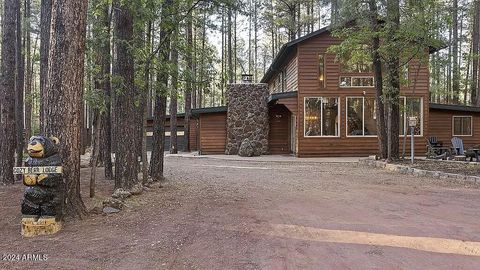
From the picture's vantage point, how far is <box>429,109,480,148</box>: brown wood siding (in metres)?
18.4

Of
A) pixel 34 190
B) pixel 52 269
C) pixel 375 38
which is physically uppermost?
pixel 375 38

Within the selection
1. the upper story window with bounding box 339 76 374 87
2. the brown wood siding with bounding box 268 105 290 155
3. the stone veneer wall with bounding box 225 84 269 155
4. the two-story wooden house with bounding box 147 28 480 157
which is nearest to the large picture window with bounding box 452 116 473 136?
the two-story wooden house with bounding box 147 28 480 157

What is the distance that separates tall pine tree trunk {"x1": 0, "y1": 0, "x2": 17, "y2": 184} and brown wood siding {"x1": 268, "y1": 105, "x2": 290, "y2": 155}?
12.7 m

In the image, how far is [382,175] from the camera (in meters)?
10.5

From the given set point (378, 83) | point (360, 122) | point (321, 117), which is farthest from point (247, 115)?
point (378, 83)

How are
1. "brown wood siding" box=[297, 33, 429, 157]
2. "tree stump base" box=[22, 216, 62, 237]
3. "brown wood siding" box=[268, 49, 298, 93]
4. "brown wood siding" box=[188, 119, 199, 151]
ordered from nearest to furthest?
"tree stump base" box=[22, 216, 62, 237], "brown wood siding" box=[297, 33, 429, 157], "brown wood siding" box=[268, 49, 298, 93], "brown wood siding" box=[188, 119, 199, 151]

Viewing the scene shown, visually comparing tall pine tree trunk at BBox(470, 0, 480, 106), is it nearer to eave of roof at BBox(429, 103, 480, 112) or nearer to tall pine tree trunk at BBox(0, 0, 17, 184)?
eave of roof at BBox(429, 103, 480, 112)

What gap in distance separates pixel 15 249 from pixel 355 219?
402 cm

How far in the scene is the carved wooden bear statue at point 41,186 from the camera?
14.8 ft

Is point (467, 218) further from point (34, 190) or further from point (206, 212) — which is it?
point (34, 190)

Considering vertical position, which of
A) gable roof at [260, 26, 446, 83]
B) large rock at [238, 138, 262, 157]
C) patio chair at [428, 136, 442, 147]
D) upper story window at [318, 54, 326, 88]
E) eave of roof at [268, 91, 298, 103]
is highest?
gable roof at [260, 26, 446, 83]

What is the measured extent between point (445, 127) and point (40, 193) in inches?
724

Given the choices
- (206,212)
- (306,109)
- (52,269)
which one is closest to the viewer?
(52,269)

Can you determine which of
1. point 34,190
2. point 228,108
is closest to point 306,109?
point 228,108
